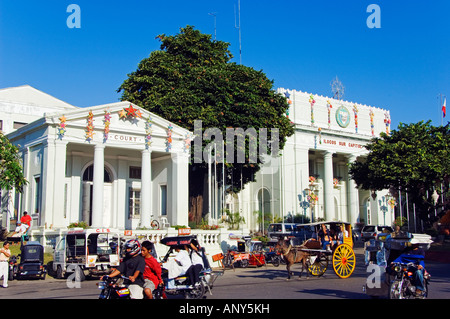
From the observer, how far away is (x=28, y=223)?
79.1 feet

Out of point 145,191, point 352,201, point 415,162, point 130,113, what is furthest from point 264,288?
point 352,201

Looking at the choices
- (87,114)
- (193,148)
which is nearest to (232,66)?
(193,148)

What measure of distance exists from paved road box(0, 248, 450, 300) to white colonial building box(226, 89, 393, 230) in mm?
23243

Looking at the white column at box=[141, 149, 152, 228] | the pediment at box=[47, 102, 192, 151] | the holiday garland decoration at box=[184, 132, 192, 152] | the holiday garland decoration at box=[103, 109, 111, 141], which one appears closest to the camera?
the pediment at box=[47, 102, 192, 151]

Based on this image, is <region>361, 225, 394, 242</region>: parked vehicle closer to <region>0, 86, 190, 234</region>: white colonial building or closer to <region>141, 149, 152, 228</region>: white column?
<region>0, 86, 190, 234</region>: white colonial building

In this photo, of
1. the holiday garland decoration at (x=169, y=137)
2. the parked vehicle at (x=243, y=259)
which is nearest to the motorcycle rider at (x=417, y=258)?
the parked vehicle at (x=243, y=259)

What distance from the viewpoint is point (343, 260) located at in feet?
55.6

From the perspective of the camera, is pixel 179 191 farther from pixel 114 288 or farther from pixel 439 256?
pixel 114 288

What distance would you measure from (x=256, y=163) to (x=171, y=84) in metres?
8.16

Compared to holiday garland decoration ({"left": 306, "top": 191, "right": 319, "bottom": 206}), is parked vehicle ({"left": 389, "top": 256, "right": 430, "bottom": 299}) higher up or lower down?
lower down

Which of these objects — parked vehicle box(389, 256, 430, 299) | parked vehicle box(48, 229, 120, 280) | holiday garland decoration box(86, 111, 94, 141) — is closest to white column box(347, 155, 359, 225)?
holiday garland decoration box(86, 111, 94, 141)

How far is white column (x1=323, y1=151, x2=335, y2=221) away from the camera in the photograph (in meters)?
45.8

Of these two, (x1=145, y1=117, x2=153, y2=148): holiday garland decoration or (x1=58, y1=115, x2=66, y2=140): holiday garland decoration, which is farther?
(x1=145, y1=117, x2=153, y2=148): holiday garland decoration

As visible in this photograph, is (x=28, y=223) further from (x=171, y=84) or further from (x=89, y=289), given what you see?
(x=171, y=84)
